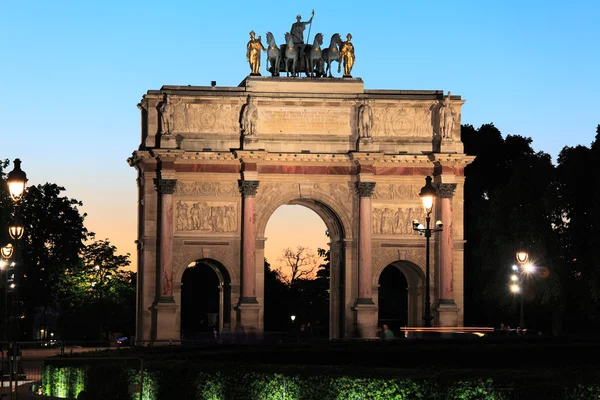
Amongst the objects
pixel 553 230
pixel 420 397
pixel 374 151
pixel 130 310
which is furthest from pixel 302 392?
pixel 130 310

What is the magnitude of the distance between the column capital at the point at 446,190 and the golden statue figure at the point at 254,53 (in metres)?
10.1

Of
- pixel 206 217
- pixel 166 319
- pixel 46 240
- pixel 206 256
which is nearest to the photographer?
pixel 166 319

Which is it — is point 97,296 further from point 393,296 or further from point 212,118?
point 212,118

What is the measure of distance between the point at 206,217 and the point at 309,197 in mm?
4894

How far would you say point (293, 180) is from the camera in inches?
2574

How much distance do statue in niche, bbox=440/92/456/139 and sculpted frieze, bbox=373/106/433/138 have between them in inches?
28.6

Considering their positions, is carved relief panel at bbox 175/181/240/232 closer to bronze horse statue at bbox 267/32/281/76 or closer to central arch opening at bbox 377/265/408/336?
bronze horse statue at bbox 267/32/281/76

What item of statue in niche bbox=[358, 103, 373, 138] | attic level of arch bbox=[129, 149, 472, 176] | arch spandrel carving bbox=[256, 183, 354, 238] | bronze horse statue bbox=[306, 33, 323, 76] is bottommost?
arch spandrel carving bbox=[256, 183, 354, 238]

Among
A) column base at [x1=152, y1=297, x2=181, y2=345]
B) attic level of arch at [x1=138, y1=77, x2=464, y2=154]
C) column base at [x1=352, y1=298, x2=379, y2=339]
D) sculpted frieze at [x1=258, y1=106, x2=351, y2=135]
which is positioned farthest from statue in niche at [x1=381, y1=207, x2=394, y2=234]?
column base at [x1=152, y1=297, x2=181, y2=345]

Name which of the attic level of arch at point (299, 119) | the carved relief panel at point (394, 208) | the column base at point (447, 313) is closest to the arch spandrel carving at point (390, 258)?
the carved relief panel at point (394, 208)

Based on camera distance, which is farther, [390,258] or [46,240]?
[46,240]

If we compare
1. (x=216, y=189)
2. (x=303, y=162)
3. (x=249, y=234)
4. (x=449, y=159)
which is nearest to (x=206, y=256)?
(x=249, y=234)

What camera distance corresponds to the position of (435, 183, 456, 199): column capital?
213 feet

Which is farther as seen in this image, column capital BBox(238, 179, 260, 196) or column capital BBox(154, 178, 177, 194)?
column capital BBox(238, 179, 260, 196)
